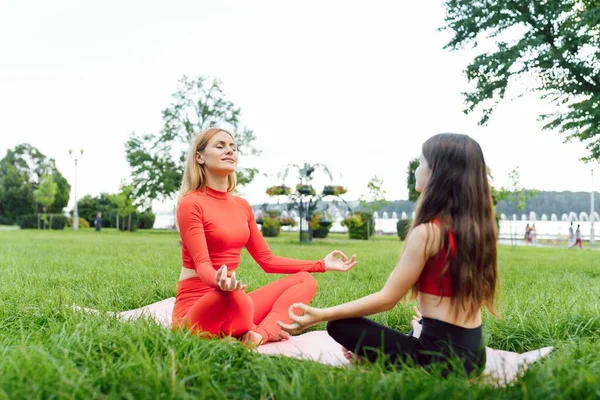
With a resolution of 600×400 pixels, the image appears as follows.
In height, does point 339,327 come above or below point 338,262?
below

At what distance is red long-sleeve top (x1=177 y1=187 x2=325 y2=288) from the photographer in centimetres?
298

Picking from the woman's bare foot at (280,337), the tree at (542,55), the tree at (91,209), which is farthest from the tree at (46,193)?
the woman's bare foot at (280,337)

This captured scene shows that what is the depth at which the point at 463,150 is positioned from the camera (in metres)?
2.25

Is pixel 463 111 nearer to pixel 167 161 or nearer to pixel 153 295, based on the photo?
pixel 153 295

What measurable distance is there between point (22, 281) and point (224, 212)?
10.7 feet

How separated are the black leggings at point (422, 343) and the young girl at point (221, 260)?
0.66 metres

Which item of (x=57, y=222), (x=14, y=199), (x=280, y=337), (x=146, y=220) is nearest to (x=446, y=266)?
(x=280, y=337)

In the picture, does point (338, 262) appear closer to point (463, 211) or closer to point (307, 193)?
point (463, 211)

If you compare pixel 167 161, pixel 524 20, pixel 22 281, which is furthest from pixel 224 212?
pixel 167 161

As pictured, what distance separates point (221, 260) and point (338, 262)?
2.43ft

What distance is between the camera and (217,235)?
125 inches

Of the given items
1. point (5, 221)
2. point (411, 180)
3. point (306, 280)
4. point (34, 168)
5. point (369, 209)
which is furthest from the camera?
point (34, 168)

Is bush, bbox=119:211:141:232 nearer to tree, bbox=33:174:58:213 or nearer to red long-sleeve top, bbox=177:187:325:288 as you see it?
tree, bbox=33:174:58:213

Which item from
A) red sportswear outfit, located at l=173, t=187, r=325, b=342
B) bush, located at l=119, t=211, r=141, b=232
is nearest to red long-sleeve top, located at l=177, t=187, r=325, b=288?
red sportswear outfit, located at l=173, t=187, r=325, b=342
